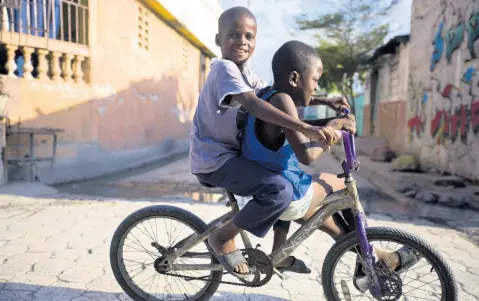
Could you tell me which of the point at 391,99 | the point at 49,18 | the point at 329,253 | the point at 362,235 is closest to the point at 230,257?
the point at 329,253

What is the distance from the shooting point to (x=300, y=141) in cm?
170

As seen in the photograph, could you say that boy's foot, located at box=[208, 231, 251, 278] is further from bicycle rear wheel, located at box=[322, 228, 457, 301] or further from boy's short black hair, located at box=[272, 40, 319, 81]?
boy's short black hair, located at box=[272, 40, 319, 81]

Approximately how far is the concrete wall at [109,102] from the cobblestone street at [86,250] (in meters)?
1.74

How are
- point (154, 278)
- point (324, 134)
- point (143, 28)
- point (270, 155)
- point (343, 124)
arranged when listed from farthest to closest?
point (143, 28), point (154, 278), point (270, 155), point (343, 124), point (324, 134)

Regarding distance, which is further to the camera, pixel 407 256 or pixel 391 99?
pixel 391 99

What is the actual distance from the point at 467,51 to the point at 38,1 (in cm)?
794

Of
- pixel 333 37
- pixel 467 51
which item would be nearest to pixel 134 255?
pixel 467 51

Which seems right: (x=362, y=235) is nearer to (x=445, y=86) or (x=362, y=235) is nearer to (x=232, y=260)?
(x=232, y=260)

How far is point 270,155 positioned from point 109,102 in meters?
6.80

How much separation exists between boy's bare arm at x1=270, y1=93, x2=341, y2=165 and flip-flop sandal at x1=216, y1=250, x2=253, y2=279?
639 millimetres

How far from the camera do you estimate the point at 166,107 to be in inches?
463

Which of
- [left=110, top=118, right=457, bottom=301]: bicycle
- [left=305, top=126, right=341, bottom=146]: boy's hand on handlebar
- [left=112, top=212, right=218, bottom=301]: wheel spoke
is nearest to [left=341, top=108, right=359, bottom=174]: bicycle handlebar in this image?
[left=110, top=118, right=457, bottom=301]: bicycle

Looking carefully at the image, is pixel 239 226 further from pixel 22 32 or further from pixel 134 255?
pixel 22 32

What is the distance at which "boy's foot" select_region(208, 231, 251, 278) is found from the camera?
1971 mm
